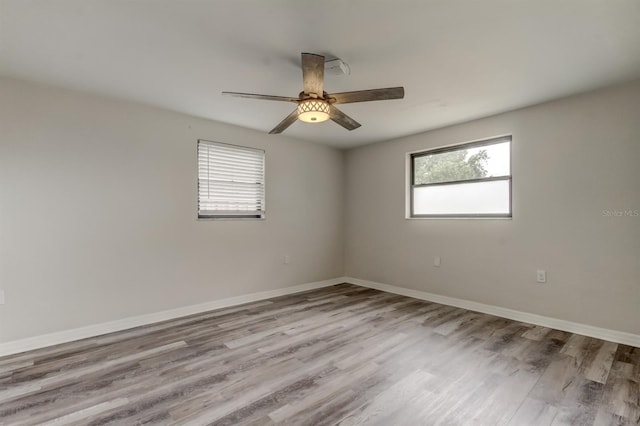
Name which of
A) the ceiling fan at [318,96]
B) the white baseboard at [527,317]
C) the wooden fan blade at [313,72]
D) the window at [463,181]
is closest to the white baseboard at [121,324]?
the white baseboard at [527,317]

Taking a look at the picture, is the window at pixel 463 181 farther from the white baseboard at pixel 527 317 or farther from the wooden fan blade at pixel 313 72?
the wooden fan blade at pixel 313 72

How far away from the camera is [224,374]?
2.21m

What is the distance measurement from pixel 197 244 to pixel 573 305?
4.06 meters

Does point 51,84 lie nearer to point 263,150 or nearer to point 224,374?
point 263,150

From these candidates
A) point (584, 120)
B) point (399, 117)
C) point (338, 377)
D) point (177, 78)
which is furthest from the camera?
point (399, 117)

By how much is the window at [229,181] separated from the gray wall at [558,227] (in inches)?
87.7

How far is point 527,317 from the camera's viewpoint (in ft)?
10.9

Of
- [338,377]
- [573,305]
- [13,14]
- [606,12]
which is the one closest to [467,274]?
[573,305]

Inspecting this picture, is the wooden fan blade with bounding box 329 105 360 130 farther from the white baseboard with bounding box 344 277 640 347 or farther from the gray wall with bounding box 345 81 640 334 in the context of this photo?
the white baseboard with bounding box 344 277 640 347

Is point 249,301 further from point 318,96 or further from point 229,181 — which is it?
point 318,96

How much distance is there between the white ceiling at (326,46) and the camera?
179cm

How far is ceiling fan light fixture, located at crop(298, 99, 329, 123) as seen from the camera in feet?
7.25

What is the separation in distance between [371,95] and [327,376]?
2.01m

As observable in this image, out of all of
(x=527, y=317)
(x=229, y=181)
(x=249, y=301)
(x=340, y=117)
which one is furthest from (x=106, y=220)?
(x=527, y=317)
